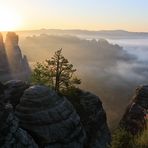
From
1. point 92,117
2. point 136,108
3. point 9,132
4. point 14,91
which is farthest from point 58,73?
point 9,132

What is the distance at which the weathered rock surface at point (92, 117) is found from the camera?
75000mm

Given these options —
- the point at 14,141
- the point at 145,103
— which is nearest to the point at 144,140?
the point at 14,141

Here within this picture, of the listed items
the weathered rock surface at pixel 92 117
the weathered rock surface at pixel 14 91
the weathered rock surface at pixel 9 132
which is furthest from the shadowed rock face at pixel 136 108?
the weathered rock surface at pixel 9 132

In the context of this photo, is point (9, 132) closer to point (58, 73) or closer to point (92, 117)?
point (92, 117)

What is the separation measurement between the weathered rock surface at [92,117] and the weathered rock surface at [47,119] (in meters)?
14.4

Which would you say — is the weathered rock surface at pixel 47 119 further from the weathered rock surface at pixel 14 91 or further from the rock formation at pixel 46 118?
the weathered rock surface at pixel 14 91

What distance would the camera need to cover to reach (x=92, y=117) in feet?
254

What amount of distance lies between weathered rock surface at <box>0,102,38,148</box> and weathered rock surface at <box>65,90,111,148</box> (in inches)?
1196

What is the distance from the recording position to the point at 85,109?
76.8 meters

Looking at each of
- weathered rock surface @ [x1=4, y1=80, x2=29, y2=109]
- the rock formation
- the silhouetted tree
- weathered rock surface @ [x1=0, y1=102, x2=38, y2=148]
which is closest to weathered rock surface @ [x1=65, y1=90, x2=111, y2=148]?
the silhouetted tree

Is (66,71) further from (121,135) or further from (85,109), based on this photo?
(121,135)

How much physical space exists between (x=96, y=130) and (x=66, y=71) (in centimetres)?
1435

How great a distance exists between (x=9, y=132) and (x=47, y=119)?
14568mm

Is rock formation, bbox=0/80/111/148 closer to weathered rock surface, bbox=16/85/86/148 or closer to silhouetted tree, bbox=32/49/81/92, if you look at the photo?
weathered rock surface, bbox=16/85/86/148
